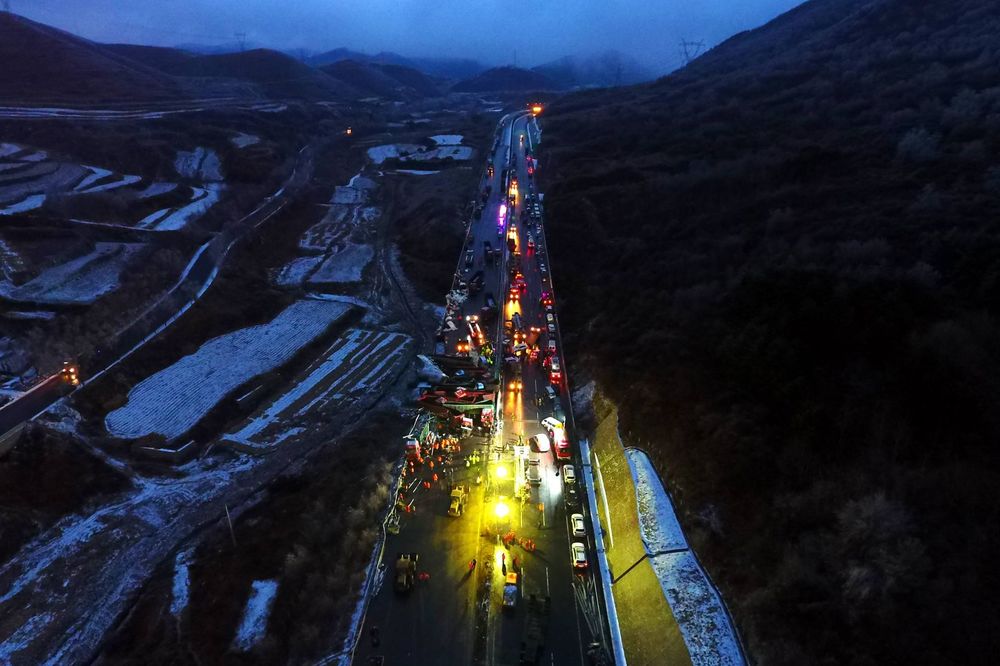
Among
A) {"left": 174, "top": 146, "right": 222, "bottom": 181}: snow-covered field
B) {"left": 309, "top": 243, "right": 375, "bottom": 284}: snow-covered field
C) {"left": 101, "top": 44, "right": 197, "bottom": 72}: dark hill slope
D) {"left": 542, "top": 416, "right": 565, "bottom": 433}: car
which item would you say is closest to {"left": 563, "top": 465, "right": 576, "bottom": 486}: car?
{"left": 542, "top": 416, "right": 565, "bottom": 433}: car

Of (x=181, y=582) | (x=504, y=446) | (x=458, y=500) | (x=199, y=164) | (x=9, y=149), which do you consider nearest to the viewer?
(x=181, y=582)

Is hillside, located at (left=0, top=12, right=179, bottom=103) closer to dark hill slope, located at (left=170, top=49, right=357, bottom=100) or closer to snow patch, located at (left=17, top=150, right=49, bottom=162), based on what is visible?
snow patch, located at (left=17, top=150, right=49, bottom=162)

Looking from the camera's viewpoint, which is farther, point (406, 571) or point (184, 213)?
point (184, 213)

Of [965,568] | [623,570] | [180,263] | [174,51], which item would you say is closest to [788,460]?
[965,568]

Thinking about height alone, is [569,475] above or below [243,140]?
below

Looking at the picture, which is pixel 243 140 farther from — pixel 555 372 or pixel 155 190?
pixel 555 372

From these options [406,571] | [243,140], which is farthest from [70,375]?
[243,140]

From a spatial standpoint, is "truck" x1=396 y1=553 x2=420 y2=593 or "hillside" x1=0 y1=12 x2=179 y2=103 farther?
"hillside" x1=0 y1=12 x2=179 y2=103
